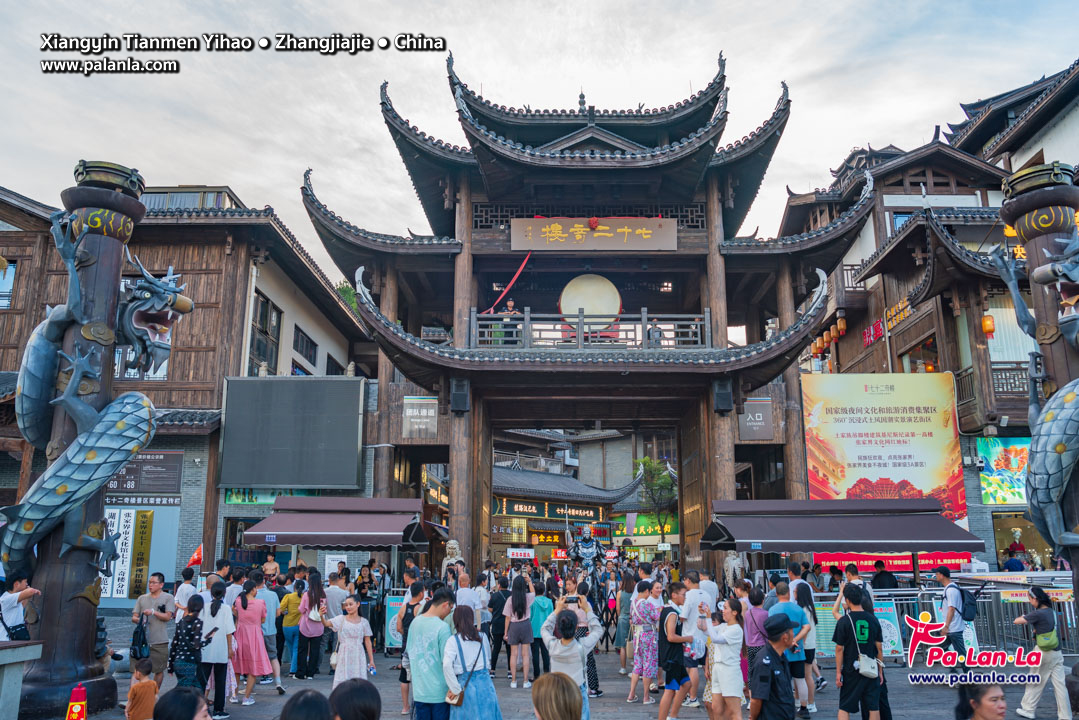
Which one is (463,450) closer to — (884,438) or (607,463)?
(884,438)

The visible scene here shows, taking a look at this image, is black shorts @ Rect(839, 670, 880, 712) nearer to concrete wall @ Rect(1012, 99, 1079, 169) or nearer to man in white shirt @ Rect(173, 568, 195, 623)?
man in white shirt @ Rect(173, 568, 195, 623)

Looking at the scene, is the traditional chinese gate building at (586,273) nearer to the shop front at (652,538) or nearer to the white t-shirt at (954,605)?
the white t-shirt at (954,605)

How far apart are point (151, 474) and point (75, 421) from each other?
10.4 metres

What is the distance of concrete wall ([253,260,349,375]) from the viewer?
22016mm

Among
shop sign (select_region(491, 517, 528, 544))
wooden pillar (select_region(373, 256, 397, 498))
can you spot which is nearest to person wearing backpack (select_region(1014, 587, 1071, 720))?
wooden pillar (select_region(373, 256, 397, 498))

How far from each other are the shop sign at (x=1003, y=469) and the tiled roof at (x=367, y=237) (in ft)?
47.0

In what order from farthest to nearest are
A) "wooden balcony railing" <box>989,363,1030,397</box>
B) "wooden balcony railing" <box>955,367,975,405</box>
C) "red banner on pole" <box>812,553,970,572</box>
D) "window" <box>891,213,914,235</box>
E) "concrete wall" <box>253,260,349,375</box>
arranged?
"window" <box>891,213,914,235</box> < "concrete wall" <box>253,260,349,375</box> < "wooden balcony railing" <box>955,367,975,405</box> < "wooden balcony railing" <box>989,363,1030,397</box> < "red banner on pole" <box>812,553,970,572</box>

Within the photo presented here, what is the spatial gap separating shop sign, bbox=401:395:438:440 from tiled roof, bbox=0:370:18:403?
8.38 metres

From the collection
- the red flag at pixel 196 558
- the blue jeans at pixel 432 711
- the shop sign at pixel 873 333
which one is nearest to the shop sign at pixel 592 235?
the shop sign at pixel 873 333

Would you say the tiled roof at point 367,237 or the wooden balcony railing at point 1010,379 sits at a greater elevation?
the tiled roof at point 367,237

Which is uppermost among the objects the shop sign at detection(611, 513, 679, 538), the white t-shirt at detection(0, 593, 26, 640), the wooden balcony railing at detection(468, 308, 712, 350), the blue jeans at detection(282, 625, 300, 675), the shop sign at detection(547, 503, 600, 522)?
the wooden balcony railing at detection(468, 308, 712, 350)

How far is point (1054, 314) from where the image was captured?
10039 millimetres

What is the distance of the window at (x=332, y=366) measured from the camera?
28.0 metres

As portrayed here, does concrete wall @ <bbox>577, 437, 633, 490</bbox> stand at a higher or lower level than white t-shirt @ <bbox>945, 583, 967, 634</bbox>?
higher
